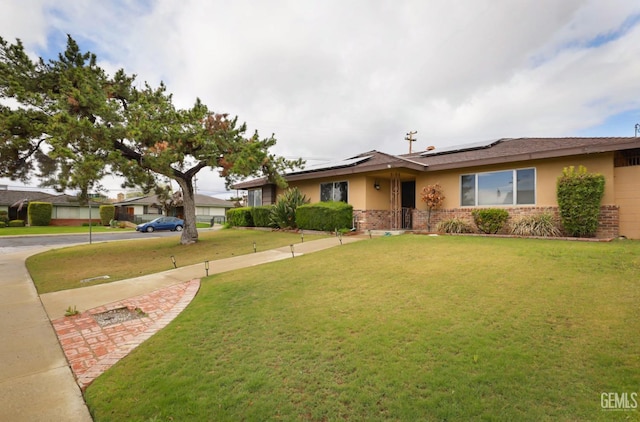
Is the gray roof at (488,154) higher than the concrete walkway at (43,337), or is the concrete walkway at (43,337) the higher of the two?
the gray roof at (488,154)

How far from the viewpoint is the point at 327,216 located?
13859mm

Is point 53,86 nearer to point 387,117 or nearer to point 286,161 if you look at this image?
point 286,161

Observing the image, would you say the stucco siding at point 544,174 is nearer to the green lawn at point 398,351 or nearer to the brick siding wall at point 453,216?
the brick siding wall at point 453,216

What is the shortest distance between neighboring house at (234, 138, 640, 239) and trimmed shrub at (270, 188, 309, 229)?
3.56 ft

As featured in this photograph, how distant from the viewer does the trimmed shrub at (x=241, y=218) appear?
19.7m

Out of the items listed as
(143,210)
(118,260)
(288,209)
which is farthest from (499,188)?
(143,210)

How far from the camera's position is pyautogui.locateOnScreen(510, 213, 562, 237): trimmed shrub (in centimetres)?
983

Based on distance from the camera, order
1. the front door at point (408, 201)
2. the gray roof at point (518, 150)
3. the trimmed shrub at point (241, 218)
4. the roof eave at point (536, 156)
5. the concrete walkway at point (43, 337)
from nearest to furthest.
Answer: the concrete walkway at point (43, 337), the roof eave at point (536, 156), the gray roof at point (518, 150), the front door at point (408, 201), the trimmed shrub at point (241, 218)

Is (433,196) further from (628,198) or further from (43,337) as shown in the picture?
(43,337)

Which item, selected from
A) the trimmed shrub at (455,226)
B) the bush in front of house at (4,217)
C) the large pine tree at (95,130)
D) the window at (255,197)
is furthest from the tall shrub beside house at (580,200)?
the bush in front of house at (4,217)

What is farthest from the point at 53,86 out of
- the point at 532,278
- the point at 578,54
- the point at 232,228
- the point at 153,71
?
the point at 578,54

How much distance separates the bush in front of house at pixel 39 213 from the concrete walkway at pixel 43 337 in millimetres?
31120

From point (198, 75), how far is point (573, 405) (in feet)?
56.1

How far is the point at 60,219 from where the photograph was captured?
35719mm
